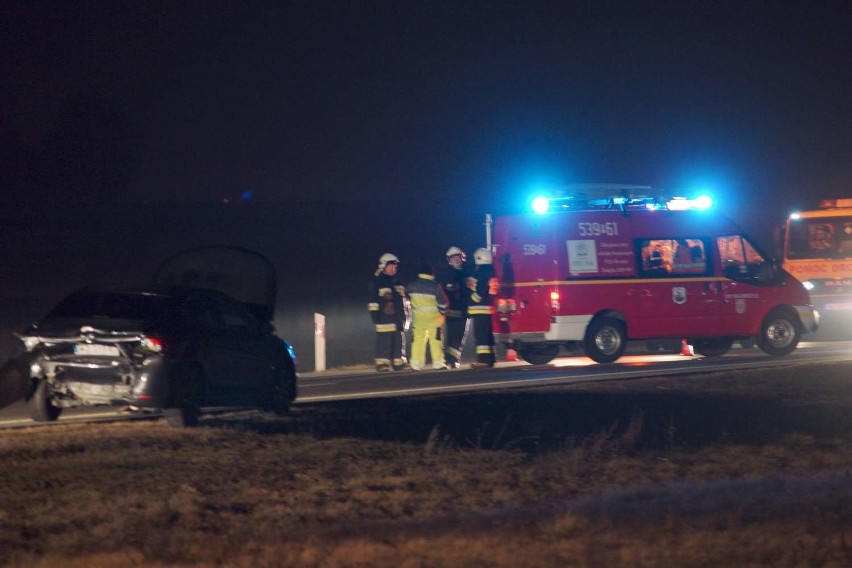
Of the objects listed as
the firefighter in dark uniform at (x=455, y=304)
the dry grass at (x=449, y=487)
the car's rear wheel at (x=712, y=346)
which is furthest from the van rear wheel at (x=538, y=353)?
the dry grass at (x=449, y=487)

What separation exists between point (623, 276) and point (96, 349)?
382 inches

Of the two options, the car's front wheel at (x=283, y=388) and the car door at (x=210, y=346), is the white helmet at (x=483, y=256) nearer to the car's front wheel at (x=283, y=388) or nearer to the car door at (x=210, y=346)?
the car's front wheel at (x=283, y=388)

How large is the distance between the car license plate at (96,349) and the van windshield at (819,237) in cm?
1934

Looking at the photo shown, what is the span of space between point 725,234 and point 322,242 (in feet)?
97.3

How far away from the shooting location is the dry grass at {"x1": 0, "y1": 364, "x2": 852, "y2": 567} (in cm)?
677

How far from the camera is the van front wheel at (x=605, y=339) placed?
18453 mm

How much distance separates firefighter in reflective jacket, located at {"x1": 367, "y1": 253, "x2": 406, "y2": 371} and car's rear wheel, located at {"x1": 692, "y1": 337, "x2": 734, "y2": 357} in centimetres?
514

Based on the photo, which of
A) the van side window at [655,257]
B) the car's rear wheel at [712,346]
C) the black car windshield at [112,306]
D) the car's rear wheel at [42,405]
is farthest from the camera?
the car's rear wheel at [712,346]

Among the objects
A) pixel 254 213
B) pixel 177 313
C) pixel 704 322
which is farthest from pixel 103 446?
pixel 254 213

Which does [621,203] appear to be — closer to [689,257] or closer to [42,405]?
[689,257]

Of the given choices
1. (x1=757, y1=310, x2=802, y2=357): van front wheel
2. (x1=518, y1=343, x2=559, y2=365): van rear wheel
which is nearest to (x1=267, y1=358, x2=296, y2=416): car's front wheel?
(x1=518, y1=343, x2=559, y2=365): van rear wheel

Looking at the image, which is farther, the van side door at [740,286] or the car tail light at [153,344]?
the van side door at [740,286]

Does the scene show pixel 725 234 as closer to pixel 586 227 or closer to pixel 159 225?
pixel 586 227

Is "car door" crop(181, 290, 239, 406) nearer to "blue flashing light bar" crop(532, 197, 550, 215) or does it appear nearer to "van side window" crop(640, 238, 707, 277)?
"blue flashing light bar" crop(532, 197, 550, 215)
